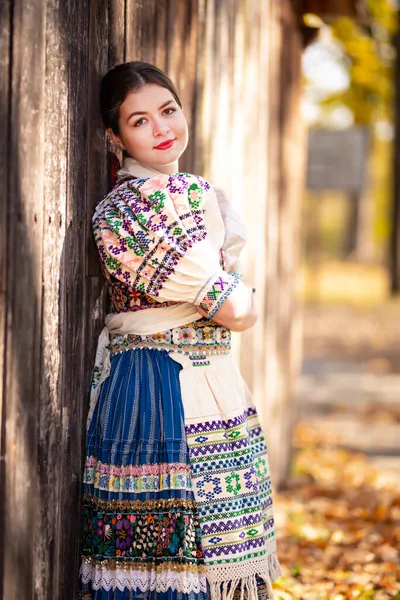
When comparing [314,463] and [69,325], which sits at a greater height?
[69,325]

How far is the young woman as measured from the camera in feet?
8.80

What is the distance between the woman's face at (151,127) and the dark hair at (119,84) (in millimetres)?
16

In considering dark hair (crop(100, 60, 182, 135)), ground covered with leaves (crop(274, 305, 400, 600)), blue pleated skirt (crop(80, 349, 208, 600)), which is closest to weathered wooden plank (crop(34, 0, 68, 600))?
blue pleated skirt (crop(80, 349, 208, 600))

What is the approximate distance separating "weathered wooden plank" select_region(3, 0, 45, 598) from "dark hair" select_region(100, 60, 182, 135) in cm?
Result: 53

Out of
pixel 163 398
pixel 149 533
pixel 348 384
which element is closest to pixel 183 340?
pixel 163 398

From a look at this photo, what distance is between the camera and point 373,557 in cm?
472

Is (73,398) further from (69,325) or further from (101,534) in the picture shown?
(101,534)

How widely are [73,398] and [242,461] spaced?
1.80 feet

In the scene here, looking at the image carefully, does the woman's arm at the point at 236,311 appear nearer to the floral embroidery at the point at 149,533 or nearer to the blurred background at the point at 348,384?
the floral embroidery at the point at 149,533

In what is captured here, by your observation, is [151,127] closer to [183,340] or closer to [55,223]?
[55,223]

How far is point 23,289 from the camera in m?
2.28

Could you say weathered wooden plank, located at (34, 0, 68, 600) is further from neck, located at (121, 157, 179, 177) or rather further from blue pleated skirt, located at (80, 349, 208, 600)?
neck, located at (121, 157, 179, 177)

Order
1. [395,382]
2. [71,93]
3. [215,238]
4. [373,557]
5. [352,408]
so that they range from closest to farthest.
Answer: [71,93], [215,238], [373,557], [352,408], [395,382]

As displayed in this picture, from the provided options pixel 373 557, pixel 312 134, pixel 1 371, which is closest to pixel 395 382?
pixel 312 134
